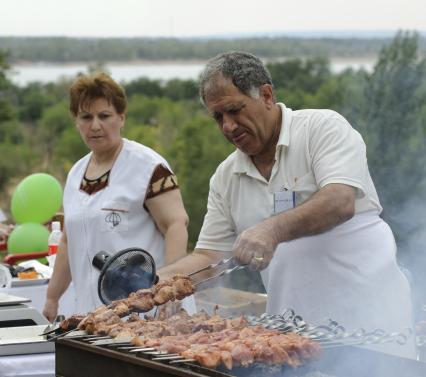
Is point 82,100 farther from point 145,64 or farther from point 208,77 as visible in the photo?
point 145,64

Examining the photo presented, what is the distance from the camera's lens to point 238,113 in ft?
9.40

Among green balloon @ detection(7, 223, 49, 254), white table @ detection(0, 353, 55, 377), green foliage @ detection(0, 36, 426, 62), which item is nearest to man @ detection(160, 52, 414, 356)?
white table @ detection(0, 353, 55, 377)

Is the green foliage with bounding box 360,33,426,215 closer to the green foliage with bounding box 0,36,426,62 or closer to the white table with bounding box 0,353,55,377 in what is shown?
the white table with bounding box 0,353,55,377

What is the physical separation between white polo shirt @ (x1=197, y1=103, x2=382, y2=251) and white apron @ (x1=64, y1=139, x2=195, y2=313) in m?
0.58

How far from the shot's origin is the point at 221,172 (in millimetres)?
3230

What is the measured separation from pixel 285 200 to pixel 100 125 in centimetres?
123

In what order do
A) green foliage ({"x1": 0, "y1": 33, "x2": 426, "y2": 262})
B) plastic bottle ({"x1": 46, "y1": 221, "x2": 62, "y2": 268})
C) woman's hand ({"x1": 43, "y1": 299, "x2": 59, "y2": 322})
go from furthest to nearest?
green foliage ({"x1": 0, "y1": 33, "x2": 426, "y2": 262}) < plastic bottle ({"x1": 46, "y1": 221, "x2": 62, "y2": 268}) < woman's hand ({"x1": 43, "y1": 299, "x2": 59, "y2": 322})

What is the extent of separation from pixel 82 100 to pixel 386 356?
2170 mm

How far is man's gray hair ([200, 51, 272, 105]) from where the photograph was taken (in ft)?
9.35

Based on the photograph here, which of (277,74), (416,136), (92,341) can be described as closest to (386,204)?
(416,136)

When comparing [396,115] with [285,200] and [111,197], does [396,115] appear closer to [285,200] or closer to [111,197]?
[111,197]

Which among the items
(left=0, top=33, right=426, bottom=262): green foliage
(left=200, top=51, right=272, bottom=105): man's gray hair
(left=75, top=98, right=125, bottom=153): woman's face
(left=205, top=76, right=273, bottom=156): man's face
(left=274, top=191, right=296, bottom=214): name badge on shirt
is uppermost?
(left=200, top=51, right=272, bottom=105): man's gray hair

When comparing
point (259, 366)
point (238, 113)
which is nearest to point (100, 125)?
point (238, 113)

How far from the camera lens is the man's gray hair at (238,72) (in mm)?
2850
